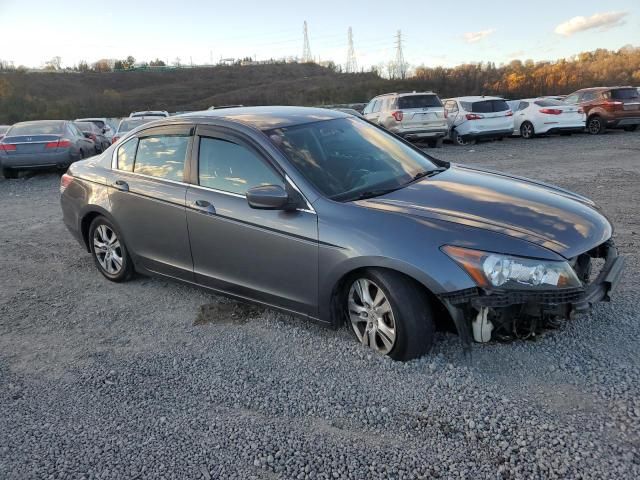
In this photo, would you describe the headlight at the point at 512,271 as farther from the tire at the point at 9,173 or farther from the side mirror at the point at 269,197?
the tire at the point at 9,173

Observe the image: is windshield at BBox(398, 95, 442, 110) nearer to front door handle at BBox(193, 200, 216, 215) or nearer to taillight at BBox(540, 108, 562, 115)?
taillight at BBox(540, 108, 562, 115)

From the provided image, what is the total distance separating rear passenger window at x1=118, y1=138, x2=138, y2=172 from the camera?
16.8 feet

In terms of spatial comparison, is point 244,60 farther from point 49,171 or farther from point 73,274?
point 73,274

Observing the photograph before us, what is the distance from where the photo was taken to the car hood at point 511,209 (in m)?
3.38

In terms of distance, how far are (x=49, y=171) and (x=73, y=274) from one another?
10.5 m

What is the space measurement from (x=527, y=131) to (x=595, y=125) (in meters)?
2.42

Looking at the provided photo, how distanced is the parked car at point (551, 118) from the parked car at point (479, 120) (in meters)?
1.15

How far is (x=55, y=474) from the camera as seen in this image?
2.76m

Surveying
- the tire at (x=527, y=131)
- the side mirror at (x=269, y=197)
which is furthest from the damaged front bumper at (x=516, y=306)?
the tire at (x=527, y=131)

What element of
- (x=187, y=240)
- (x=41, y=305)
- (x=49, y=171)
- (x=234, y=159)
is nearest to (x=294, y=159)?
(x=234, y=159)

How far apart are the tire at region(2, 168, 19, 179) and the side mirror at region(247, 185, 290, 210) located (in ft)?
39.3

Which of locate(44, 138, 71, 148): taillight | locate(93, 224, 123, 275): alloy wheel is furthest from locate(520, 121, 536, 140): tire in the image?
locate(93, 224, 123, 275): alloy wheel

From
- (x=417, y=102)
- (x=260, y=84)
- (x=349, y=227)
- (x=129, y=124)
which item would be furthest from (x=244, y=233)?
(x=260, y=84)

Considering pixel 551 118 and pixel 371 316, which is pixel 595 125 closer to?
pixel 551 118
